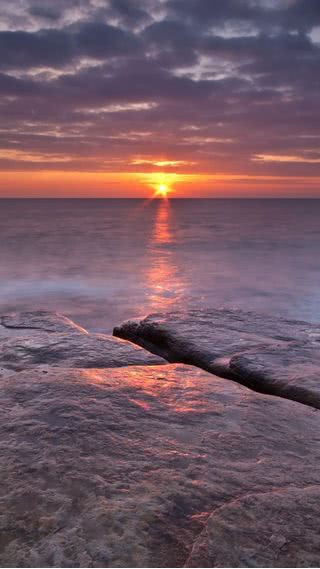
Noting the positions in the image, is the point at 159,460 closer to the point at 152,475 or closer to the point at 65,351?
the point at 152,475

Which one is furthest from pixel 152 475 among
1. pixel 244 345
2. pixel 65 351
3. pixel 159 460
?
pixel 244 345

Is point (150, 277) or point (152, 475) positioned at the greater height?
point (152, 475)

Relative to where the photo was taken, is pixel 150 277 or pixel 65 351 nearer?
pixel 65 351

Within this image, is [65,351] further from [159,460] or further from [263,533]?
[263,533]

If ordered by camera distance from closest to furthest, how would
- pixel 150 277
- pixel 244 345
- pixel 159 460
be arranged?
1. pixel 159 460
2. pixel 244 345
3. pixel 150 277

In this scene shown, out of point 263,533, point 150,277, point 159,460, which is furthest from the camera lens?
point 150,277

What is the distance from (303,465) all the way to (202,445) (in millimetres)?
500

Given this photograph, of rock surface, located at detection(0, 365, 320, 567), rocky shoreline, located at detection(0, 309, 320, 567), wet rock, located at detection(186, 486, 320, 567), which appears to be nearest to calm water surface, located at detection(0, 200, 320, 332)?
rocky shoreline, located at detection(0, 309, 320, 567)

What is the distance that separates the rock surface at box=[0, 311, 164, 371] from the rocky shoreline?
0.02 m

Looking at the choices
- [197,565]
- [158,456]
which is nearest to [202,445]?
[158,456]

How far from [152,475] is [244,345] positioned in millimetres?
2350

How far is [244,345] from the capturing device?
441 cm

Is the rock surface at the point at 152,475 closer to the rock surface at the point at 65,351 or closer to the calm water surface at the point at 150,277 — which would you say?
the rock surface at the point at 65,351

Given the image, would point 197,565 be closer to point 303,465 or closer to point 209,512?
point 209,512
